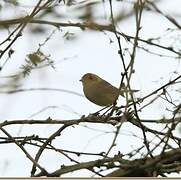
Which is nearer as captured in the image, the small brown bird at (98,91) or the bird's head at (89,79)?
the small brown bird at (98,91)

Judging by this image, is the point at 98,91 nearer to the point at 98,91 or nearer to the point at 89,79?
the point at 98,91

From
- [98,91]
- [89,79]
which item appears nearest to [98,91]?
[98,91]

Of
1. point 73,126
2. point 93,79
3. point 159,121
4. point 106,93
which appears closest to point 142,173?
point 159,121

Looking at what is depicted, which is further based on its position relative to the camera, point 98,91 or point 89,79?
point 89,79

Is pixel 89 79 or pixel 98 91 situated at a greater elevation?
pixel 89 79

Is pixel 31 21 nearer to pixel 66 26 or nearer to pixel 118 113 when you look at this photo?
pixel 66 26

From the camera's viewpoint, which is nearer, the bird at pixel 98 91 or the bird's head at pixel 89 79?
the bird at pixel 98 91

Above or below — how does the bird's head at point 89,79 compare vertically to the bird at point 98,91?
above

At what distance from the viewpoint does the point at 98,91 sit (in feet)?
18.4

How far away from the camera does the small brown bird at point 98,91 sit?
17.4ft

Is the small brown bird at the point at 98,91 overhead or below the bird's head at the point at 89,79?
below

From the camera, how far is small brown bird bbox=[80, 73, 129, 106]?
529 cm

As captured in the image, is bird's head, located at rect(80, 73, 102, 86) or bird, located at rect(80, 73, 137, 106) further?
bird's head, located at rect(80, 73, 102, 86)

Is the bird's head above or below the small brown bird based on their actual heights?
above
